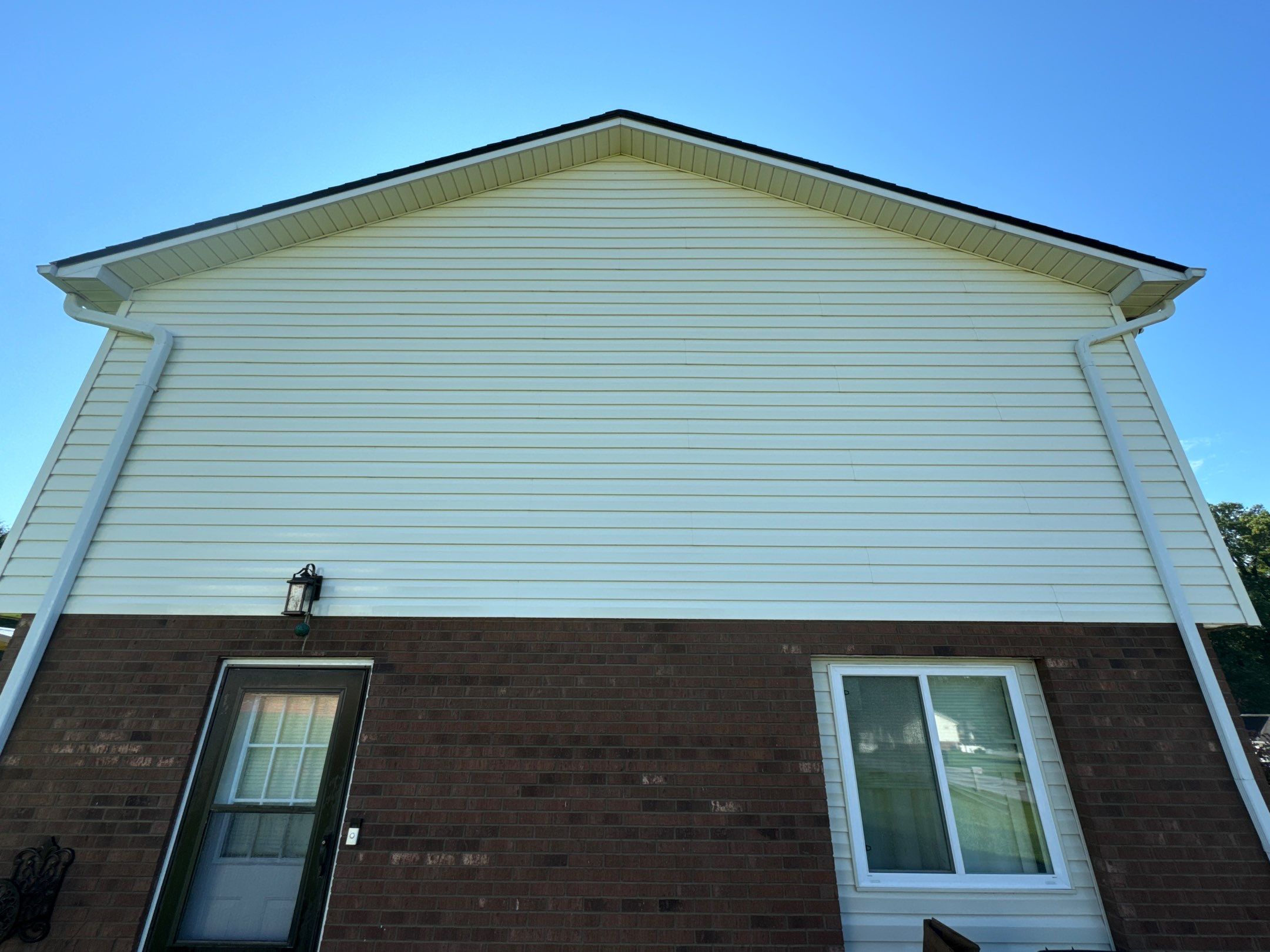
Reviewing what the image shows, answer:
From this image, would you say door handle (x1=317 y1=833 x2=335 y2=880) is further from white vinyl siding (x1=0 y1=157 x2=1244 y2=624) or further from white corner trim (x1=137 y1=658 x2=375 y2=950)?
white vinyl siding (x1=0 y1=157 x2=1244 y2=624)

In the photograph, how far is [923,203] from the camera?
5.67 m

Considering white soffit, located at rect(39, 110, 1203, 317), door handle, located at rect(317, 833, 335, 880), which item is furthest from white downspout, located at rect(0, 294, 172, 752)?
door handle, located at rect(317, 833, 335, 880)

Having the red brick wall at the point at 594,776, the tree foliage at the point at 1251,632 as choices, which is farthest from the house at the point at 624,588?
the tree foliage at the point at 1251,632

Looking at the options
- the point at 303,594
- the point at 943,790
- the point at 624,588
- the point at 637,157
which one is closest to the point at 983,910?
the point at 943,790

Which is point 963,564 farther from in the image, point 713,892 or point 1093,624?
point 713,892

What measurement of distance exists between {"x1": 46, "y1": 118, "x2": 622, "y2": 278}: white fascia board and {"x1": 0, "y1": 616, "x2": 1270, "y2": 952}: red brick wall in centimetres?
295

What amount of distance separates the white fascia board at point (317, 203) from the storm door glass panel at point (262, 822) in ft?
12.5

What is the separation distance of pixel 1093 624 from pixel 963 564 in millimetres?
952

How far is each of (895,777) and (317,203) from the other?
6.58 m

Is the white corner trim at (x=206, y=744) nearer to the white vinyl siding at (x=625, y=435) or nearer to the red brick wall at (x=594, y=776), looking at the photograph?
the red brick wall at (x=594, y=776)

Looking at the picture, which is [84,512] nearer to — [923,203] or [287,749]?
[287,749]

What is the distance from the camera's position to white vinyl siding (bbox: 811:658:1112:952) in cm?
383

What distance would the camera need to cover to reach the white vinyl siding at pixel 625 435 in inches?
181

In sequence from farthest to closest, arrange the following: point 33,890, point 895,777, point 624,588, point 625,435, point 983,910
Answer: point 625,435, point 624,588, point 895,777, point 983,910, point 33,890
